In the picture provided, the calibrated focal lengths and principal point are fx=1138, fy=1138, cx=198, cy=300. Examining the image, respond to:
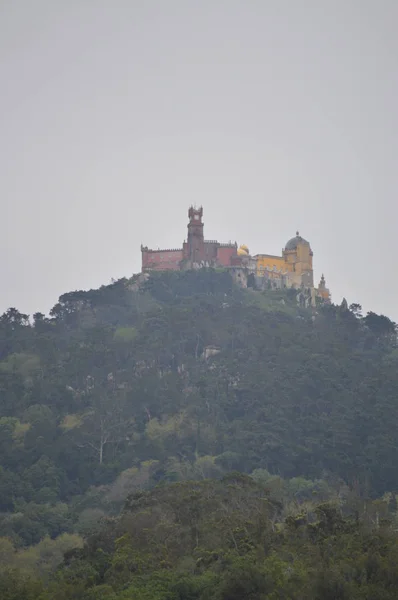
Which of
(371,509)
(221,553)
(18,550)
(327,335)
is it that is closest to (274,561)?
(221,553)

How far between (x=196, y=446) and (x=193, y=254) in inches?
1009

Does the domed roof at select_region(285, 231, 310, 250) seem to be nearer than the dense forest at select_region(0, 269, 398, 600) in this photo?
No

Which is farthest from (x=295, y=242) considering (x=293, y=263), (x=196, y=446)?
(x=196, y=446)

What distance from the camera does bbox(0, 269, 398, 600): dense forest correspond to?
40.8 meters

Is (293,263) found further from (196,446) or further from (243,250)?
(196,446)

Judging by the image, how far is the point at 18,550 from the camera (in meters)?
56.8

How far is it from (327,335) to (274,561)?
52996mm

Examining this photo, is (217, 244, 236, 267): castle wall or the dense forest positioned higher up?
(217, 244, 236, 267): castle wall

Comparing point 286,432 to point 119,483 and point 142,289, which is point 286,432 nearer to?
point 119,483

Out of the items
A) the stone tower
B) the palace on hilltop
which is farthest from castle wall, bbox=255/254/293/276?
the stone tower

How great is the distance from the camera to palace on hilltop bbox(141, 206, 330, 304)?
97500mm

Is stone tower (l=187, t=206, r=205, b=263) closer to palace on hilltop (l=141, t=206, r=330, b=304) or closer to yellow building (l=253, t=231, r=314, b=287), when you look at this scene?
palace on hilltop (l=141, t=206, r=330, b=304)

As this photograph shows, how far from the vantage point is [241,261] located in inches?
3848

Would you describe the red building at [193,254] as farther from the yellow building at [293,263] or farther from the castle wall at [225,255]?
the yellow building at [293,263]
